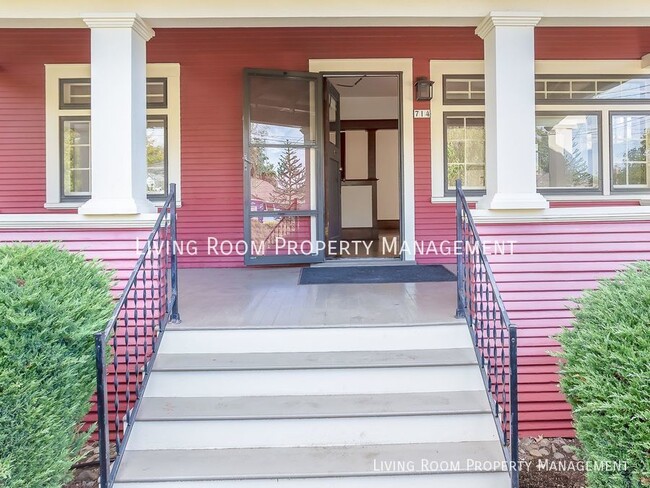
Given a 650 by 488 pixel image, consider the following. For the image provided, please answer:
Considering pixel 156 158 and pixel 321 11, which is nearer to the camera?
pixel 321 11

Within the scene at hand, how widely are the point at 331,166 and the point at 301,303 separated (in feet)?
8.30

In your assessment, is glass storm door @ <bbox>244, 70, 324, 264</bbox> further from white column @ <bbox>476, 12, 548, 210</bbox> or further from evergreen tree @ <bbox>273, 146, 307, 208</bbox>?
white column @ <bbox>476, 12, 548, 210</bbox>

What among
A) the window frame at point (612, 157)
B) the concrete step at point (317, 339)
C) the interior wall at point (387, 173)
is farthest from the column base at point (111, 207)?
the interior wall at point (387, 173)

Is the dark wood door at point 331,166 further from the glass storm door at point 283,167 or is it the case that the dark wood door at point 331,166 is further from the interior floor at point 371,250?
the interior floor at point 371,250

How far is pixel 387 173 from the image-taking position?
367 inches

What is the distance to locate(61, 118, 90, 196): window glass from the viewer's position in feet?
16.0

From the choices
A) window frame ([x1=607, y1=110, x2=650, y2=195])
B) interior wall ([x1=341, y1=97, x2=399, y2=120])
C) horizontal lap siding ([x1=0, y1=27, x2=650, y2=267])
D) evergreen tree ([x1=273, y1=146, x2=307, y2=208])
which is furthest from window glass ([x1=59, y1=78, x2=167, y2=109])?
window frame ([x1=607, y1=110, x2=650, y2=195])

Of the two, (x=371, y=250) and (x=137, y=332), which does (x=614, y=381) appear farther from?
(x=371, y=250)

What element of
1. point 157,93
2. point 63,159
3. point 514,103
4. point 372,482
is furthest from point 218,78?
point 372,482

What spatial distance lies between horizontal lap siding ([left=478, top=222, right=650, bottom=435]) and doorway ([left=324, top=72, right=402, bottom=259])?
3.88 metres

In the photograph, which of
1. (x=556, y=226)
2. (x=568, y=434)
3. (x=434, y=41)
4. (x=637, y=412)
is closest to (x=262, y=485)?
(x=637, y=412)

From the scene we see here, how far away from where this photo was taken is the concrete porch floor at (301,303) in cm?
264

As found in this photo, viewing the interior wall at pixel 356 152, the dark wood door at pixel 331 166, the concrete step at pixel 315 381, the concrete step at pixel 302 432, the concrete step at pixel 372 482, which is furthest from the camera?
the interior wall at pixel 356 152

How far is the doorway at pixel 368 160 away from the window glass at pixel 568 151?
2484mm
